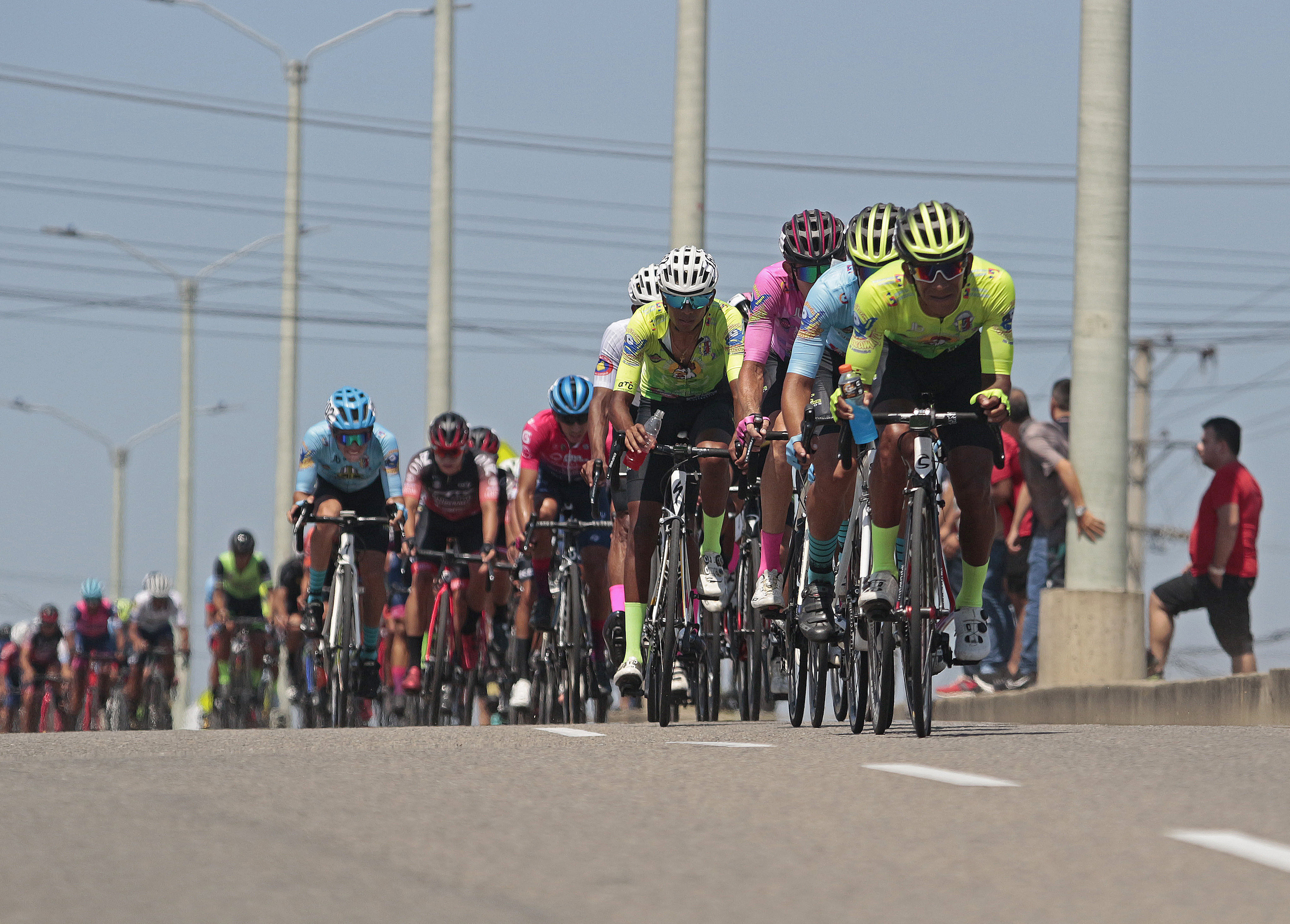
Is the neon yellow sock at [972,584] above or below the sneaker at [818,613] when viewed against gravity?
above

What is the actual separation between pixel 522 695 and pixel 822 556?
5997mm

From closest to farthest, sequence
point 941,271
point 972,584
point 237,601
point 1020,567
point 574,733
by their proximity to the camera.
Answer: point 941,271
point 972,584
point 574,733
point 1020,567
point 237,601

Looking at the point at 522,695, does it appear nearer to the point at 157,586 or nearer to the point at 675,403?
the point at 675,403

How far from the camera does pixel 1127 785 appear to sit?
733 cm

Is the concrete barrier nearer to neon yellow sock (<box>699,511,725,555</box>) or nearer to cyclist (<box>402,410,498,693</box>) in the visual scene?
neon yellow sock (<box>699,511,725,555</box>)

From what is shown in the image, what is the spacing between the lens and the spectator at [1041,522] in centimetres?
1575

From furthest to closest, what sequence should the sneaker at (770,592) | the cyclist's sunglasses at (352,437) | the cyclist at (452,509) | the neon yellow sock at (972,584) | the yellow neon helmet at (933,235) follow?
the cyclist at (452,509), the cyclist's sunglasses at (352,437), the sneaker at (770,592), the neon yellow sock at (972,584), the yellow neon helmet at (933,235)

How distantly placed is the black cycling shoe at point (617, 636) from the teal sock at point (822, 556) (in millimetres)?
1905

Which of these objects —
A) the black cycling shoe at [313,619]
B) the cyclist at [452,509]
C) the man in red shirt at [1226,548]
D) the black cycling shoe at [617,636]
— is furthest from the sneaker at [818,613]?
the black cycling shoe at [313,619]

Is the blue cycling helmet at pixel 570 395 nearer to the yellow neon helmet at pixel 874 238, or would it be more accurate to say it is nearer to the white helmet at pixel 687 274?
the white helmet at pixel 687 274

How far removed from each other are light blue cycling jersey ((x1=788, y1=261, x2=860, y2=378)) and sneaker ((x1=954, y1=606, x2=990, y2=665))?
1531 mm

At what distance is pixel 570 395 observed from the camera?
15.1m

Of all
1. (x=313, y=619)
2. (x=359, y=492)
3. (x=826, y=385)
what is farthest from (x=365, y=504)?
(x=826, y=385)

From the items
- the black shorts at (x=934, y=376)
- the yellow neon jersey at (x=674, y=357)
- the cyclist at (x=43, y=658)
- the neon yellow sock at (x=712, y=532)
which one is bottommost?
the cyclist at (x=43, y=658)
